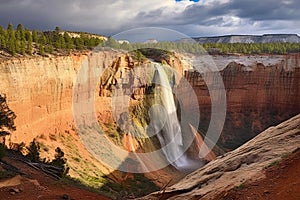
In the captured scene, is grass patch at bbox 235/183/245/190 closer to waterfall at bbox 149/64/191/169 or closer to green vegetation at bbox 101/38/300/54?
waterfall at bbox 149/64/191/169

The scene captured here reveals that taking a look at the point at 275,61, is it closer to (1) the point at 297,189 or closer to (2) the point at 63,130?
(2) the point at 63,130

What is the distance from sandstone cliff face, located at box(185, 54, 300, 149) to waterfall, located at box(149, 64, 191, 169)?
12994 mm

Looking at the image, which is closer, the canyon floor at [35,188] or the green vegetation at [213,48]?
the canyon floor at [35,188]

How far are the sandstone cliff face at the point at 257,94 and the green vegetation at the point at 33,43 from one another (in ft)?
80.1

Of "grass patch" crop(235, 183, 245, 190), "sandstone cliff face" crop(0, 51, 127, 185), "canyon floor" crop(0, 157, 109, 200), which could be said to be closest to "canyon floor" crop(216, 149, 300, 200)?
"grass patch" crop(235, 183, 245, 190)

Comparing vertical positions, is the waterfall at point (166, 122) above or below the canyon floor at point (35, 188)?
below

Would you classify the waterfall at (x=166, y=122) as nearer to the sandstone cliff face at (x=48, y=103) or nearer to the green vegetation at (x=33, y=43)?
the green vegetation at (x=33, y=43)

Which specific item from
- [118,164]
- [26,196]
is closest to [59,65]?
[118,164]

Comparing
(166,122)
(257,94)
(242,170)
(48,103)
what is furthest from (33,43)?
(257,94)

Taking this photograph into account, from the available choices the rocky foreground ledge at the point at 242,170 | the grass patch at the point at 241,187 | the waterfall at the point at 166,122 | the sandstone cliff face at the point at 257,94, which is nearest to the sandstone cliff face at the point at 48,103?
the waterfall at the point at 166,122

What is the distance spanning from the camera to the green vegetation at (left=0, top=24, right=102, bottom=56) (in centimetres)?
2808

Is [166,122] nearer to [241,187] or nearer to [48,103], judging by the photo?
[48,103]

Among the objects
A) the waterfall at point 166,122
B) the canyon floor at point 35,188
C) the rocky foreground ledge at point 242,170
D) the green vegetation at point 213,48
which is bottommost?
the waterfall at point 166,122

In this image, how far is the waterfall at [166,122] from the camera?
3926cm
